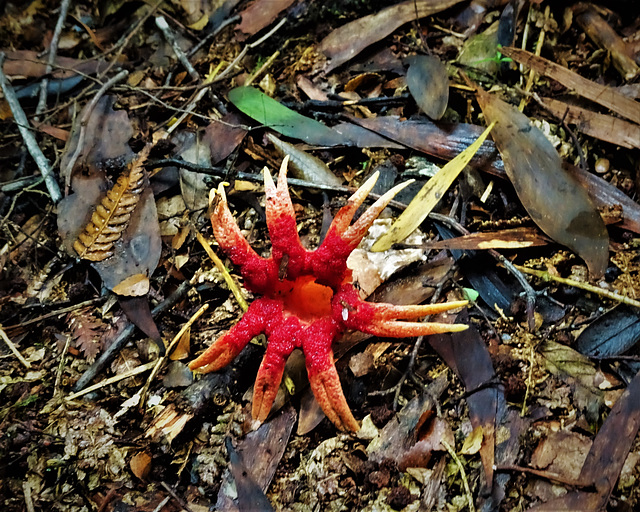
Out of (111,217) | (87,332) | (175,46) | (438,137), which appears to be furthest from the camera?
(175,46)

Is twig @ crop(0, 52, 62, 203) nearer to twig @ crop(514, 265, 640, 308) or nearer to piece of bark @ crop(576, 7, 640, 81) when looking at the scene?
twig @ crop(514, 265, 640, 308)

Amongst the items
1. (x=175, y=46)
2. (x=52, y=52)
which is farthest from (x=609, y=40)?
(x=52, y=52)

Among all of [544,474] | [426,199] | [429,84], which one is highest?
[429,84]

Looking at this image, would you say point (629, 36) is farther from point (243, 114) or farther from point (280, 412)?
point (280, 412)

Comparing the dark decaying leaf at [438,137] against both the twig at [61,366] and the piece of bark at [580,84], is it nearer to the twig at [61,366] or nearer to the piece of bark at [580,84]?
the piece of bark at [580,84]

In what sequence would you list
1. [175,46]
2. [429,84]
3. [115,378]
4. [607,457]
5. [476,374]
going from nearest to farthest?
[607,457] < [476,374] < [115,378] < [429,84] < [175,46]

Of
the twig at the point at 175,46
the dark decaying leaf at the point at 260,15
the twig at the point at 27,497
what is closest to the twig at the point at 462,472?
the twig at the point at 27,497

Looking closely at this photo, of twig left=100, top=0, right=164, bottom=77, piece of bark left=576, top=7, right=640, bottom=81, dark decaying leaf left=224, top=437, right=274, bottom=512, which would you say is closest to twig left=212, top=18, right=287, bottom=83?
twig left=100, top=0, right=164, bottom=77

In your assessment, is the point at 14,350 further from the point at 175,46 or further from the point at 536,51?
the point at 536,51
